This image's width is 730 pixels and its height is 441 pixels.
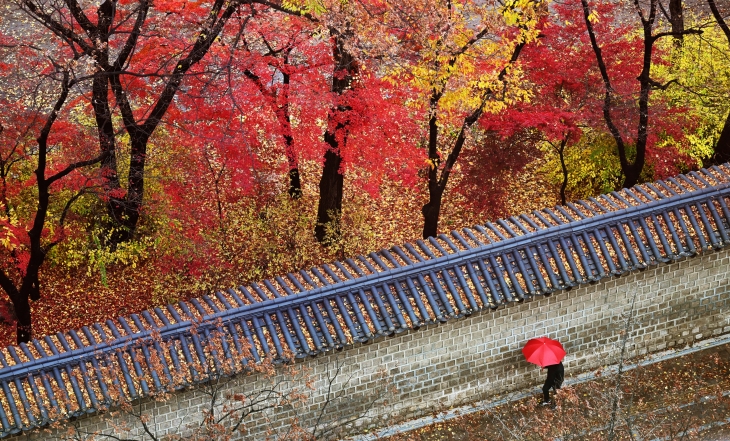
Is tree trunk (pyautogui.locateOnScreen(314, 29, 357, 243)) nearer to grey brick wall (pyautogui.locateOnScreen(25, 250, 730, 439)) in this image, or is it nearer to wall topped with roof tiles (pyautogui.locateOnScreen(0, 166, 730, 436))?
wall topped with roof tiles (pyautogui.locateOnScreen(0, 166, 730, 436))

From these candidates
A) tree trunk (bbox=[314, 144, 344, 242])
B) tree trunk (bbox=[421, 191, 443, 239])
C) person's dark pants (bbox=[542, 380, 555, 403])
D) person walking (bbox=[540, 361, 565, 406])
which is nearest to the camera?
person walking (bbox=[540, 361, 565, 406])

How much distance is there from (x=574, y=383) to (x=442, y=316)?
12.6 ft

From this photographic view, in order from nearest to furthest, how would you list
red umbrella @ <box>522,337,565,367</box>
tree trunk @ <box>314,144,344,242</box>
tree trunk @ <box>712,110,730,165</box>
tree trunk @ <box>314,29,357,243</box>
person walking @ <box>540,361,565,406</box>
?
red umbrella @ <box>522,337,565,367</box>
person walking @ <box>540,361,565,406</box>
tree trunk @ <box>314,29,357,243</box>
tree trunk @ <box>314,144,344,242</box>
tree trunk @ <box>712,110,730,165</box>

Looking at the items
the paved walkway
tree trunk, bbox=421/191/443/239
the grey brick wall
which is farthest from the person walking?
tree trunk, bbox=421/191/443/239

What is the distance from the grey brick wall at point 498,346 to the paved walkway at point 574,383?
0.15 metres

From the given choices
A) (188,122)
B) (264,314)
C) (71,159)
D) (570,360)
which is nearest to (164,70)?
(188,122)

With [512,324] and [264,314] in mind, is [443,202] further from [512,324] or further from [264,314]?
[264,314]

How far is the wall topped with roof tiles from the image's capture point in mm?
14727

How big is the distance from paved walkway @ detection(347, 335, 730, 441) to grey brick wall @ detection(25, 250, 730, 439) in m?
0.15

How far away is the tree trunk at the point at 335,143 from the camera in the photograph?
1953 centimetres

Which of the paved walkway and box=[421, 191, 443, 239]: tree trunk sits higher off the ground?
box=[421, 191, 443, 239]: tree trunk

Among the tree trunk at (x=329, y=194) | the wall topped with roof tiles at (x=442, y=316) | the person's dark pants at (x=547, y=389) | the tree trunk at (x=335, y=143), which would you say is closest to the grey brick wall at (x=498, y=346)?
the wall topped with roof tiles at (x=442, y=316)

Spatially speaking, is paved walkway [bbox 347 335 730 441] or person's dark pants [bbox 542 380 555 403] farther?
person's dark pants [bbox 542 380 555 403]

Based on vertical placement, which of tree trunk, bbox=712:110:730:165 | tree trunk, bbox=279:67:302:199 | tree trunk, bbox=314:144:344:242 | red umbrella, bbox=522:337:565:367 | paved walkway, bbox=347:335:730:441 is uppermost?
tree trunk, bbox=279:67:302:199
